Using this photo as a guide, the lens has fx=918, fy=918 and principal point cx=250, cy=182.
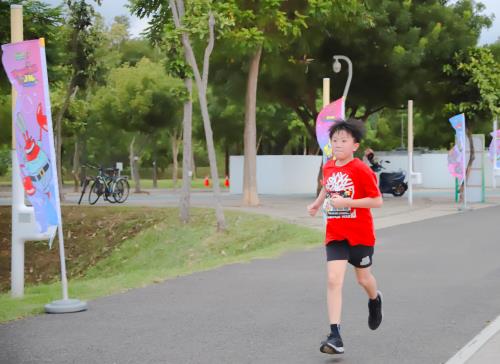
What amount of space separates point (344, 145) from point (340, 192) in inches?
12.9

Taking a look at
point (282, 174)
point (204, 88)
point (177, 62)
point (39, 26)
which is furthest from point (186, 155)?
point (282, 174)

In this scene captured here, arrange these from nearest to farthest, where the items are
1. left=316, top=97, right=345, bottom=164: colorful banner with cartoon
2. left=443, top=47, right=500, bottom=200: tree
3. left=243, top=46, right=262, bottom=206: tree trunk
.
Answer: left=316, top=97, right=345, bottom=164: colorful banner with cartoon → left=243, top=46, right=262, bottom=206: tree trunk → left=443, top=47, right=500, bottom=200: tree

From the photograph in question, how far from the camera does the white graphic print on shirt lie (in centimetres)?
633

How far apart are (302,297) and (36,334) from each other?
3074mm

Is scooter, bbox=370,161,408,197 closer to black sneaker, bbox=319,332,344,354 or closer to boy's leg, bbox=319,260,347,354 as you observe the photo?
boy's leg, bbox=319,260,347,354

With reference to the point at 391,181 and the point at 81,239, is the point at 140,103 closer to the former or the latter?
the point at 391,181

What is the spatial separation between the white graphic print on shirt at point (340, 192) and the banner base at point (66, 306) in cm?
307

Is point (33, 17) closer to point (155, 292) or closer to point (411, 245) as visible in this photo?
point (411, 245)

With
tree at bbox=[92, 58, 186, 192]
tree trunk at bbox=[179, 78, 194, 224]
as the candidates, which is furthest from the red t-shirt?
tree at bbox=[92, 58, 186, 192]

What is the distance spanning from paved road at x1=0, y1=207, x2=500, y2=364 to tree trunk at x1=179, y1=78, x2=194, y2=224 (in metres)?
7.29

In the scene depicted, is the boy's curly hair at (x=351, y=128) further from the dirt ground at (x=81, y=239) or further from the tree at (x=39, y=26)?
the tree at (x=39, y=26)

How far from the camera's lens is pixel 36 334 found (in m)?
7.24

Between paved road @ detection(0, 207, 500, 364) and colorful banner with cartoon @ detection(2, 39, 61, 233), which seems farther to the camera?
colorful banner with cartoon @ detection(2, 39, 61, 233)

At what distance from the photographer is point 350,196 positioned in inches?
249
